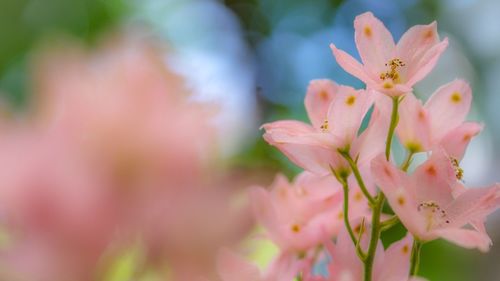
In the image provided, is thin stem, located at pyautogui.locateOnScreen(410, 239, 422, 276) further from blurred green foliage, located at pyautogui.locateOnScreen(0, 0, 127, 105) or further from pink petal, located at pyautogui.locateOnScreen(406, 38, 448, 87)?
blurred green foliage, located at pyautogui.locateOnScreen(0, 0, 127, 105)

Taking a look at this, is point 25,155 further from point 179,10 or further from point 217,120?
point 179,10

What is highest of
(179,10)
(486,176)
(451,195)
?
(451,195)

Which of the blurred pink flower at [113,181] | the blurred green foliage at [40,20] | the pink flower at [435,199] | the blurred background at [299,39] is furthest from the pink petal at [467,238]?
the blurred background at [299,39]

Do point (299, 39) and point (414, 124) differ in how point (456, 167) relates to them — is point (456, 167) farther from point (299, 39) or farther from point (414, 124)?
point (299, 39)

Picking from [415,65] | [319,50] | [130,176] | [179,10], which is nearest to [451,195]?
[415,65]

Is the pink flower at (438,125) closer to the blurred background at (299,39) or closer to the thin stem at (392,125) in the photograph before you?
the thin stem at (392,125)

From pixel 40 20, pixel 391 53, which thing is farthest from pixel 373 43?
pixel 40 20
